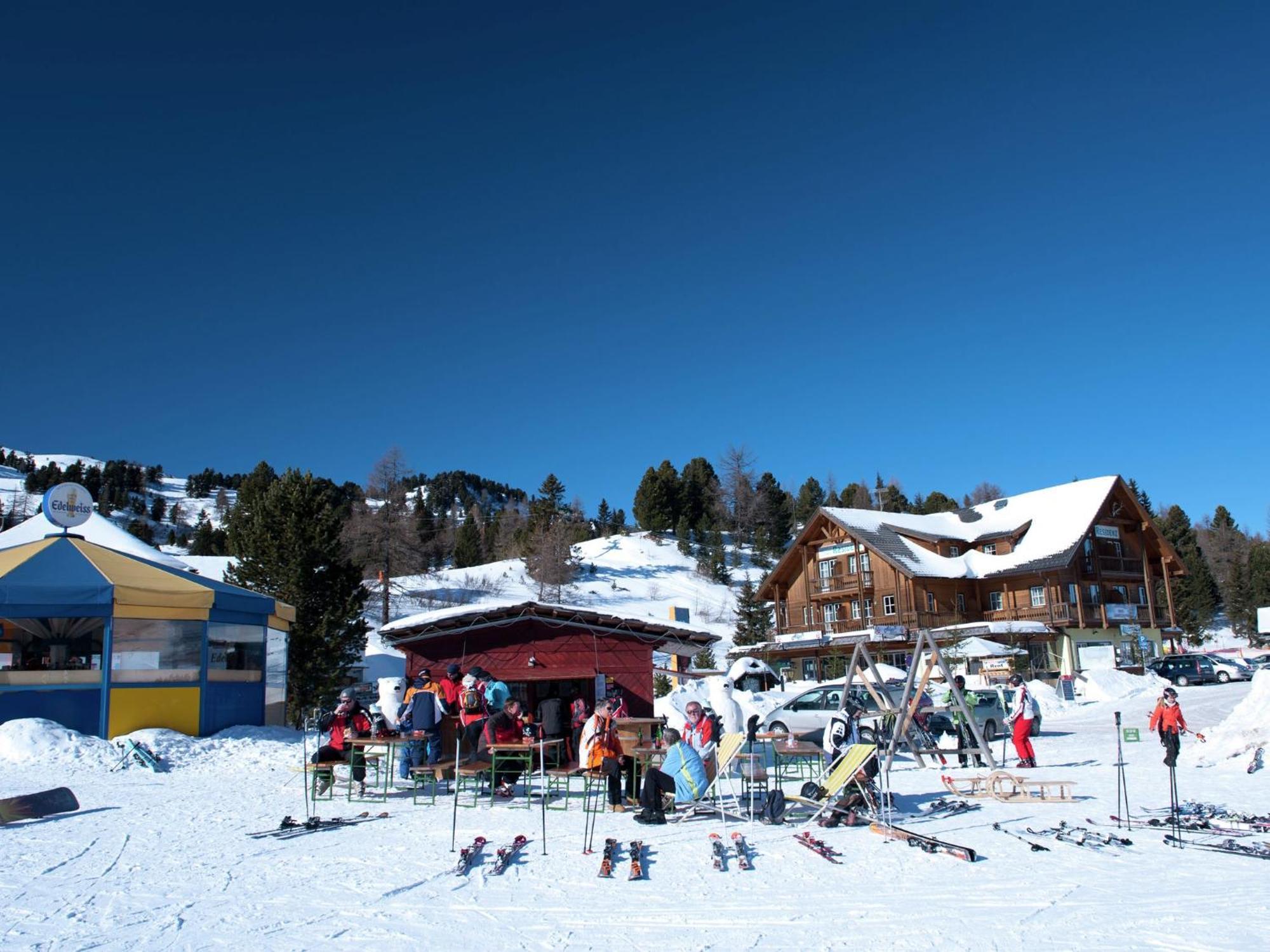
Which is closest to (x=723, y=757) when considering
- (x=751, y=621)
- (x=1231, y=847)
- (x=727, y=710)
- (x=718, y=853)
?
(x=718, y=853)

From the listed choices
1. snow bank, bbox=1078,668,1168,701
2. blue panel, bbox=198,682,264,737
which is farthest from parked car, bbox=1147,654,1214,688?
blue panel, bbox=198,682,264,737

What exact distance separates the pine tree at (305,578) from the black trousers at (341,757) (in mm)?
16773

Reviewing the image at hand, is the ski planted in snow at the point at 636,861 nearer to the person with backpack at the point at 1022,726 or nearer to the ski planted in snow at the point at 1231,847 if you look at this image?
the ski planted in snow at the point at 1231,847

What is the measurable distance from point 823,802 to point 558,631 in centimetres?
946

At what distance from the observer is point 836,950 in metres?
5.80

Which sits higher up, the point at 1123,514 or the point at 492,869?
the point at 1123,514

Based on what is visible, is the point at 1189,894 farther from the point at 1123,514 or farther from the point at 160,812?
the point at 1123,514

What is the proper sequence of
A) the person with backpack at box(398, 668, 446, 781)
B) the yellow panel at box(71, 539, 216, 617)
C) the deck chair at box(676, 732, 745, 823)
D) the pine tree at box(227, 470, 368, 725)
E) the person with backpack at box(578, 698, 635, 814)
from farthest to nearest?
the pine tree at box(227, 470, 368, 725) → the yellow panel at box(71, 539, 216, 617) → the person with backpack at box(398, 668, 446, 781) → the person with backpack at box(578, 698, 635, 814) → the deck chair at box(676, 732, 745, 823)

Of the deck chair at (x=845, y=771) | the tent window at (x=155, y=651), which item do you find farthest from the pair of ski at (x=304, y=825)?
the tent window at (x=155, y=651)

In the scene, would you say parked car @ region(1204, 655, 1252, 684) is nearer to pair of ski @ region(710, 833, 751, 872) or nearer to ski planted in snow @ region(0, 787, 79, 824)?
pair of ski @ region(710, 833, 751, 872)

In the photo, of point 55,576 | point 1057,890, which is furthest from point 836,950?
point 55,576

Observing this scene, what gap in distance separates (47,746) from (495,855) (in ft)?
33.6

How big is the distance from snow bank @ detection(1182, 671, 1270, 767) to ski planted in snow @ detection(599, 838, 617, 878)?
11591mm

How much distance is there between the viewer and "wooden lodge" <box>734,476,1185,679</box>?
43.7 meters
